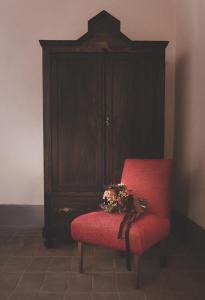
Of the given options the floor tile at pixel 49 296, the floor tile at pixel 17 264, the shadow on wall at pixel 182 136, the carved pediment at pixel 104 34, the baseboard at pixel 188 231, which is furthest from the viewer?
the shadow on wall at pixel 182 136

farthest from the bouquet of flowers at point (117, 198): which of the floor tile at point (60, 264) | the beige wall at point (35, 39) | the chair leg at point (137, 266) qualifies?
the beige wall at point (35, 39)

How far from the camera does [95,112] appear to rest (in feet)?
10.00

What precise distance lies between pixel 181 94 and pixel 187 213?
1.31 meters

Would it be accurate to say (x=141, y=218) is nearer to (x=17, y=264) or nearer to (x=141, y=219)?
(x=141, y=219)

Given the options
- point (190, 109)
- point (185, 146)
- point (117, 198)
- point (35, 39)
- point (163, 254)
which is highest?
point (35, 39)

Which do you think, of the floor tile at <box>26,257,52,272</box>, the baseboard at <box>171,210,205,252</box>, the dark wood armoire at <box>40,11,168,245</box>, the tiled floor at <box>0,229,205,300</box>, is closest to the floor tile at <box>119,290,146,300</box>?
the tiled floor at <box>0,229,205,300</box>

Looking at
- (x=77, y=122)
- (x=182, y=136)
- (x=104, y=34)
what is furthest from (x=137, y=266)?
(x=104, y=34)

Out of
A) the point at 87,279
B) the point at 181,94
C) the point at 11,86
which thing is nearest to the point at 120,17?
the point at 181,94

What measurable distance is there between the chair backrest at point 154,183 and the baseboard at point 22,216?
1495mm

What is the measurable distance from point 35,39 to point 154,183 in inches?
89.1

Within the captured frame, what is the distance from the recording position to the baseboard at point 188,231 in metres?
2.84

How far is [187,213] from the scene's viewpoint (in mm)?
3248

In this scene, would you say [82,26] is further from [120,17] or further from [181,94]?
[181,94]

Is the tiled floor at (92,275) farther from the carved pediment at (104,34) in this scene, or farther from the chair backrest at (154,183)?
the carved pediment at (104,34)
